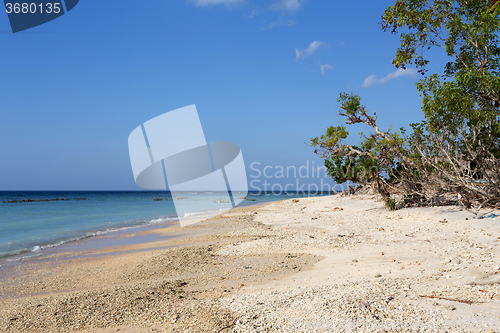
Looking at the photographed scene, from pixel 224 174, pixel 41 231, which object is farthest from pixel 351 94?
pixel 41 231

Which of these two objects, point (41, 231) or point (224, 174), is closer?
point (224, 174)

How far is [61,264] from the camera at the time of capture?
9.05 m

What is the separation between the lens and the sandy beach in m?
3.68

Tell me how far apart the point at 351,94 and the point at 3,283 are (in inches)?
507

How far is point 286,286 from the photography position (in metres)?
5.26

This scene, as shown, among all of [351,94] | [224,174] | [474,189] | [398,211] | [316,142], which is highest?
[351,94]

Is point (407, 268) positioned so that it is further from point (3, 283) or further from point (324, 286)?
point (3, 283)

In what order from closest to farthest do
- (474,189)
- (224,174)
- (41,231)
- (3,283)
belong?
(3,283), (474,189), (224,174), (41,231)

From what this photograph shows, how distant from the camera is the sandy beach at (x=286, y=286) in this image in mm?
3682

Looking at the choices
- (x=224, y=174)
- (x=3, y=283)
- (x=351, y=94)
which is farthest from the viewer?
(x=224, y=174)

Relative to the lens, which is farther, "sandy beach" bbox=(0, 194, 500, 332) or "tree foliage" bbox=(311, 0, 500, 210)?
"tree foliage" bbox=(311, 0, 500, 210)

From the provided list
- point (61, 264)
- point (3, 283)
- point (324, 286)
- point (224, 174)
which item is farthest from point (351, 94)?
point (3, 283)

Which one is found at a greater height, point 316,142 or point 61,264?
point 316,142

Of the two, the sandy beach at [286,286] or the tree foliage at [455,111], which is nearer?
the sandy beach at [286,286]
